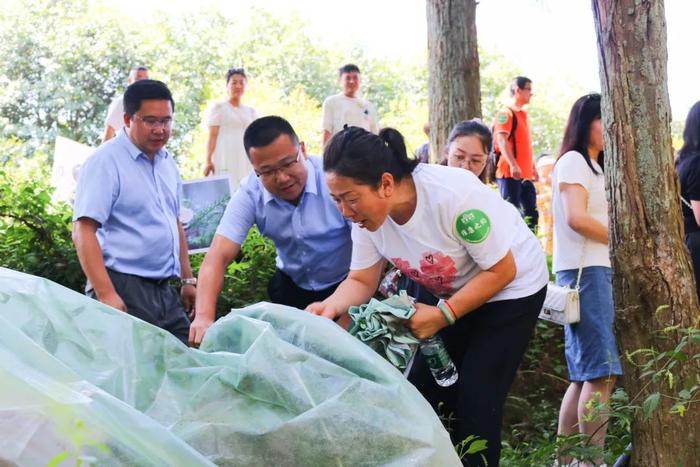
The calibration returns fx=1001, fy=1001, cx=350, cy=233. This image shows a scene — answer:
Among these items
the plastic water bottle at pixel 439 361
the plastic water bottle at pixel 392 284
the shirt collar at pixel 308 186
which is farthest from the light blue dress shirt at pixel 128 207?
the plastic water bottle at pixel 439 361

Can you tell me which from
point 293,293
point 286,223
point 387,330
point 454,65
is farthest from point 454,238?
point 454,65

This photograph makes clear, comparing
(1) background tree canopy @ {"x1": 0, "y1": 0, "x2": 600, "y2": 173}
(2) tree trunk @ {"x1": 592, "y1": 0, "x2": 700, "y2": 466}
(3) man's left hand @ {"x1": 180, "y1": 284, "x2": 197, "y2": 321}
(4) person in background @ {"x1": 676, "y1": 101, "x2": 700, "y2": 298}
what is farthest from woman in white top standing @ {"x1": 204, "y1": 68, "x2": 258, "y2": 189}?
(1) background tree canopy @ {"x1": 0, "y1": 0, "x2": 600, "y2": 173}

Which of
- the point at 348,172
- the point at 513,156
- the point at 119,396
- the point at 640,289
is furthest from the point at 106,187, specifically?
the point at 513,156

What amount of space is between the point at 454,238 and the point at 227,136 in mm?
6634

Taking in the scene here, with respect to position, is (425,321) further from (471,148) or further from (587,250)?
(471,148)

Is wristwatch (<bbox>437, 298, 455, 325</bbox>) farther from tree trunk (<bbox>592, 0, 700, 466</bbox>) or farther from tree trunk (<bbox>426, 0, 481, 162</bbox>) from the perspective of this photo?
tree trunk (<bbox>426, 0, 481, 162</bbox>)

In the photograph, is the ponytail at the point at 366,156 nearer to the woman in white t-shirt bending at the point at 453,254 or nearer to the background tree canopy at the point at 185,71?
the woman in white t-shirt bending at the point at 453,254

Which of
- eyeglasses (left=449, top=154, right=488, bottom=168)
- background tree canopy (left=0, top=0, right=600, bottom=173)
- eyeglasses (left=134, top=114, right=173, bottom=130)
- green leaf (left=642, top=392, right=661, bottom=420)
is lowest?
green leaf (left=642, top=392, right=661, bottom=420)

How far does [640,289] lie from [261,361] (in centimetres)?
168

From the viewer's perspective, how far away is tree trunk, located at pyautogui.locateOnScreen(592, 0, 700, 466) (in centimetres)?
373

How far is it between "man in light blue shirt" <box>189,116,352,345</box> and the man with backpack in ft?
15.0

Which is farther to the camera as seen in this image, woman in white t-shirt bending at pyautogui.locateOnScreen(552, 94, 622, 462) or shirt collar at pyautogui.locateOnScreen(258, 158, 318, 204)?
woman in white t-shirt bending at pyautogui.locateOnScreen(552, 94, 622, 462)

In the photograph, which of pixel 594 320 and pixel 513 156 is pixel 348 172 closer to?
pixel 594 320

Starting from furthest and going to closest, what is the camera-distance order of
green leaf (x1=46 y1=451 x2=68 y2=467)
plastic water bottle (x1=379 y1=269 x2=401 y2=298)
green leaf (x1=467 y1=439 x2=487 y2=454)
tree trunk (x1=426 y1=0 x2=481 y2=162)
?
tree trunk (x1=426 y1=0 x2=481 y2=162) → plastic water bottle (x1=379 y1=269 x2=401 y2=298) → green leaf (x1=467 y1=439 x2=487 y2=454) → green leaf (x1=46 y1=451 x2=68 y2=467)
